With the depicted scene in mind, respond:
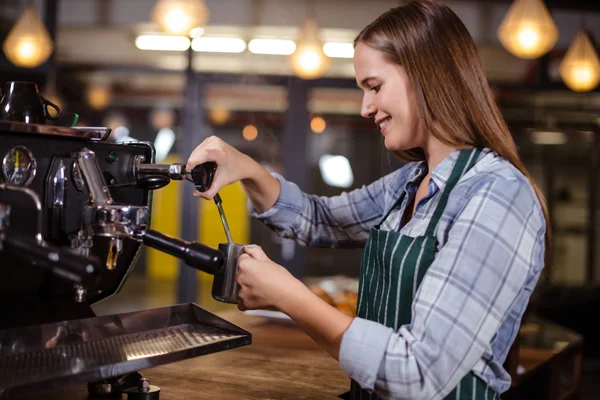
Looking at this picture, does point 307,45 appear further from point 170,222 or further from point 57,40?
point 170,222

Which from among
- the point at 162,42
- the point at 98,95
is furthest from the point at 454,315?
the point at 98,95

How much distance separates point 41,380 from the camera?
2.95ft

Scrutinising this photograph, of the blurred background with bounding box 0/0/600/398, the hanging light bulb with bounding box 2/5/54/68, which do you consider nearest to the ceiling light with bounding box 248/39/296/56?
the blurred background with bounding box 0/0/600/398

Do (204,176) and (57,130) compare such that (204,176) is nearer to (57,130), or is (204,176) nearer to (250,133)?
(57,130)

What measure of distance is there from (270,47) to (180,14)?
2408 mm

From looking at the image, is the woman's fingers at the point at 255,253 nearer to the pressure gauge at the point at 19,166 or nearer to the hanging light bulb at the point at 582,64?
the pressure gauge at the point at 19,166

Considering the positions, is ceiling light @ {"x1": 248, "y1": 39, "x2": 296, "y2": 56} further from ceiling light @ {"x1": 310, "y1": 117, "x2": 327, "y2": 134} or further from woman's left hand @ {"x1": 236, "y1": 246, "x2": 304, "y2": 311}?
woman's left hand @ {"x1": 236, "y1": 246, "x2": 304, "y2": 311}

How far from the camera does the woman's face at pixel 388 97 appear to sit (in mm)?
1233

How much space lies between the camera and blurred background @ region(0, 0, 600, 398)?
19.3ft

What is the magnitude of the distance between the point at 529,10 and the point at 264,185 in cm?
258

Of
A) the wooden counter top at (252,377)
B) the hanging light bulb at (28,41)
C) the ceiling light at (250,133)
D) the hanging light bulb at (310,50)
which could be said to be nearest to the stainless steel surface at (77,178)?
the wooden counter top at (252,377)

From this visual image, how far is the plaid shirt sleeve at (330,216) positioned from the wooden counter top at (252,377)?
0.92ft

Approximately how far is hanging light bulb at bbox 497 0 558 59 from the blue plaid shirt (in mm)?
2758

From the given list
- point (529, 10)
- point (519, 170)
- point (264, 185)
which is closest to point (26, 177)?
point (264, 185)
